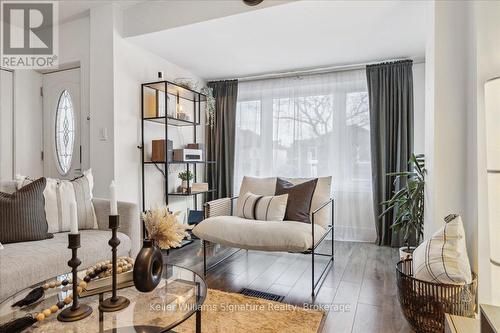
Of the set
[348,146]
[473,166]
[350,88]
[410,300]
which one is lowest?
[410,300]

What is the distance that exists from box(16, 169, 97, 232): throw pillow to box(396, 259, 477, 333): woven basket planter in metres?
2.19

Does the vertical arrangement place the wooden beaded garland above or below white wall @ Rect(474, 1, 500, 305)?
below

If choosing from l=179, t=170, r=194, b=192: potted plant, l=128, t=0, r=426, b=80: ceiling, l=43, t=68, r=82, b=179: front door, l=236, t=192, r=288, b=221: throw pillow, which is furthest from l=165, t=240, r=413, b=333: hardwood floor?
l=128, t=0, r=426, b=80: ceiling

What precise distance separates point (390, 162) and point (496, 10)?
2.16 meters

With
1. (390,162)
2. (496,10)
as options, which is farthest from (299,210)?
(496,10)

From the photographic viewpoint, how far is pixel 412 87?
348 centimetres

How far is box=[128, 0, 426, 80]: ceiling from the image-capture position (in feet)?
8.25

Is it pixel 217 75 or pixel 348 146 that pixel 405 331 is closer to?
pixel 348 146

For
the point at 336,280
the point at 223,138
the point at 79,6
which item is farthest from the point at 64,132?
the point at 336,280

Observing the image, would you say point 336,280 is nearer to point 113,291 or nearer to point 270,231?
point 270,231

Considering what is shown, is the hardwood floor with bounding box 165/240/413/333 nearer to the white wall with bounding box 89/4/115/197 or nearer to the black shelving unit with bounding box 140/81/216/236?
the black shelving unit with bounding box 140/81/216/236

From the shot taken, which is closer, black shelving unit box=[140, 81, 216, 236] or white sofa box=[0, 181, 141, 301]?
white sofa box=[0, 181, 141, 301]

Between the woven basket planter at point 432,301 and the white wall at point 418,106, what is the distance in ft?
7.40

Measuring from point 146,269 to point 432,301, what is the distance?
4.78 feet
